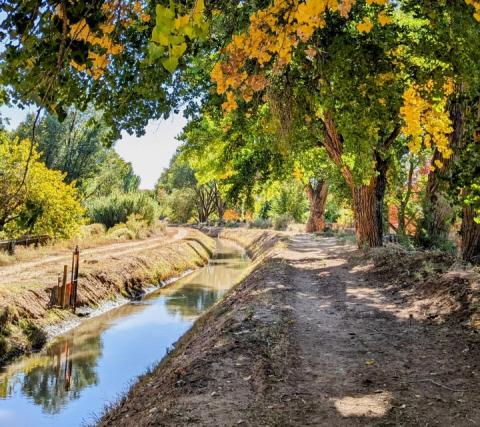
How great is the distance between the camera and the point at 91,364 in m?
12.2

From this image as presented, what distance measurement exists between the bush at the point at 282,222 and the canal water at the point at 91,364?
31394 millimetres

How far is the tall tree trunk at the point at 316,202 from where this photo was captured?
3856 cm

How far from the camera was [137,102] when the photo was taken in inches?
263

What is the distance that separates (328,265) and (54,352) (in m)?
9.02

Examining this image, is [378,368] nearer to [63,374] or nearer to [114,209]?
[63,374]

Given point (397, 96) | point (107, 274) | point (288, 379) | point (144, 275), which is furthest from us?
point (144, 275)

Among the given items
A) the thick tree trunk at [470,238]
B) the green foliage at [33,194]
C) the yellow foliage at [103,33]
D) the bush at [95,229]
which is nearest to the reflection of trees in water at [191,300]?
the green foliage at [33,194]

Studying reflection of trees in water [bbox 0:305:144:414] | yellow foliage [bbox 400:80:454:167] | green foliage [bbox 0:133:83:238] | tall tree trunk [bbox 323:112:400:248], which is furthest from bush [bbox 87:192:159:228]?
yellow foliage [bbox 400:80:454:167]

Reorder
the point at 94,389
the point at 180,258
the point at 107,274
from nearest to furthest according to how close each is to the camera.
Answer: the point at 94,389
the point at 107,274
the point at 180,258

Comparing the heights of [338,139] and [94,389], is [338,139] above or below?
above

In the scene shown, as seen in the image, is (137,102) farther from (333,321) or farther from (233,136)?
(233,136)

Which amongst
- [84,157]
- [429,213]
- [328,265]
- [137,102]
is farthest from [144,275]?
[84,157]

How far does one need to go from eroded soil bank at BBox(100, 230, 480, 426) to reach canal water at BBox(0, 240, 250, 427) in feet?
5.80

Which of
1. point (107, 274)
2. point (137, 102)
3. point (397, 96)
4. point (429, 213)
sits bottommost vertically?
point (107, 274)
